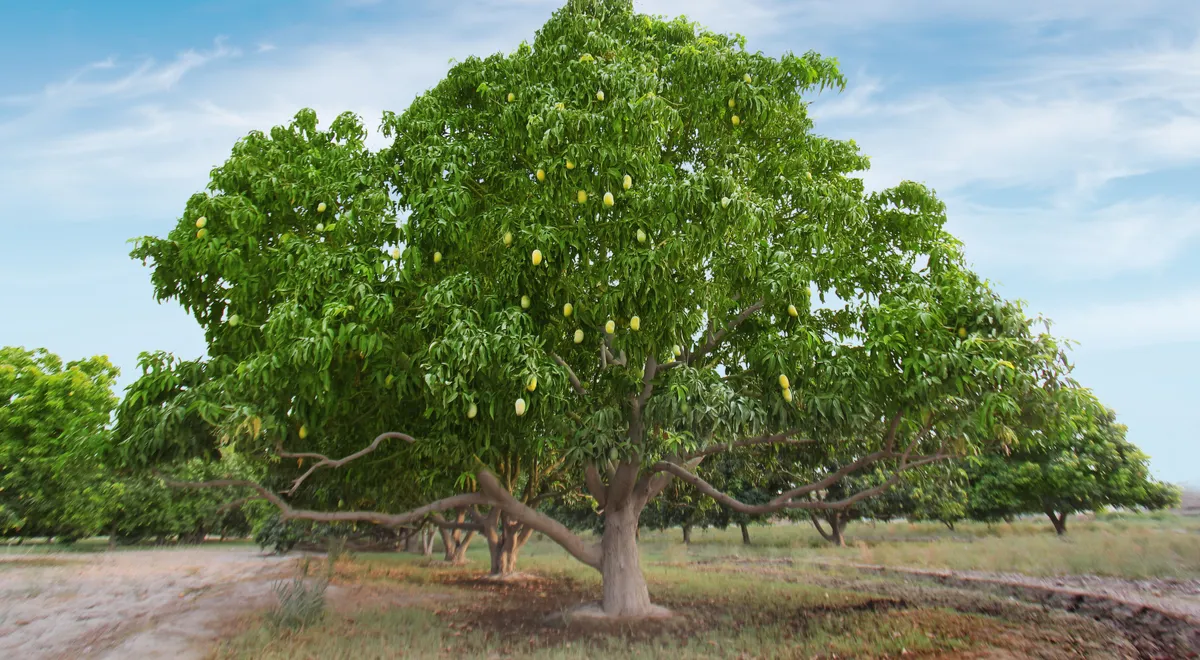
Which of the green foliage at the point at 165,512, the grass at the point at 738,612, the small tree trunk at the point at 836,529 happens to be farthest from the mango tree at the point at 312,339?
the green foliage at the point at 165,512

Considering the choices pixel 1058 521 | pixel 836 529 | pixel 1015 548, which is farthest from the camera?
pixel 836 529

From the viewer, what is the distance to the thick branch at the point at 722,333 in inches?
440

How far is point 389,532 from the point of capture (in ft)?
113

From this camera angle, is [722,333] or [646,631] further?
[722,333]

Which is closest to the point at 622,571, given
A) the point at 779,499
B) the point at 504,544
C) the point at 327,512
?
the point at 779,499

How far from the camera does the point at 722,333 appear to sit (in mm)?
11977

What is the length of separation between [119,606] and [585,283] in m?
13.6

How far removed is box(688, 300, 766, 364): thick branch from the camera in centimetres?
1119

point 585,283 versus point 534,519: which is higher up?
point 585,283

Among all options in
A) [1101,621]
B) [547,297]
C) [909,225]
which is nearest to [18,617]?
[547,297]

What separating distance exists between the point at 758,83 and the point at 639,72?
1989 millimetres

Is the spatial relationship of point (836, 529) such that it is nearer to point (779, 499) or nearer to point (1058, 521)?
point (1058, 521)

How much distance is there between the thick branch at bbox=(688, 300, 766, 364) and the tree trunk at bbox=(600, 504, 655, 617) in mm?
3256

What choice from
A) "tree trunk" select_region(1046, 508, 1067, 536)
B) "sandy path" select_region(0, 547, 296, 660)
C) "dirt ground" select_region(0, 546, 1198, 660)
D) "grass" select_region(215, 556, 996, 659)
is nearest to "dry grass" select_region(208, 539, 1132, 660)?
"grass" select_region(215, 556, 996, 659)
